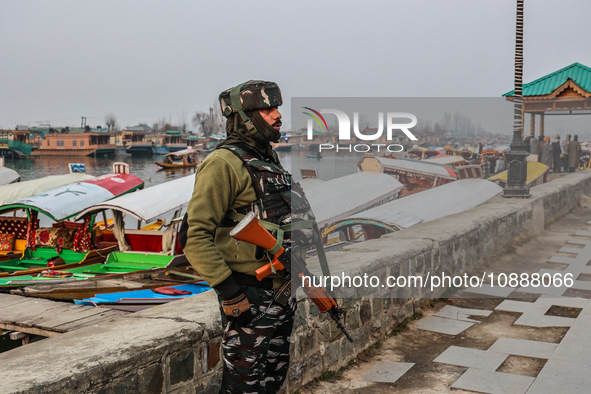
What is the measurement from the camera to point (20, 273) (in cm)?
1096

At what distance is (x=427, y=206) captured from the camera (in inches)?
451

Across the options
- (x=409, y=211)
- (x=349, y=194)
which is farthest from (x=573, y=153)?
(x=409, y=211)

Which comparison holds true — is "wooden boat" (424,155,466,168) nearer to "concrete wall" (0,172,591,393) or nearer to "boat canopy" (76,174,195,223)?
"boat canopy" (76,174,195,223)

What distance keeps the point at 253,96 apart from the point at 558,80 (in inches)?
900

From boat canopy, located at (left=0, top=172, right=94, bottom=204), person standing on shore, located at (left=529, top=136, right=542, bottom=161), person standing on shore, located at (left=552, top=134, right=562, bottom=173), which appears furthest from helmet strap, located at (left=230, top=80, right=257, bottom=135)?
person standing on shore, located at (left=552, top=134, right=562, bottom=173)

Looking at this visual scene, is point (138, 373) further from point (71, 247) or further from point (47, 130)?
point (47, 130)

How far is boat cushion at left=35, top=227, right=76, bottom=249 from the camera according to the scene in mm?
12617

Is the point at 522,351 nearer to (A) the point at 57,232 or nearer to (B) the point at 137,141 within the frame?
(A) the point at 57,232

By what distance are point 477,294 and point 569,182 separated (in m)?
9.61

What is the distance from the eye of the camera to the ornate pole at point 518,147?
39.1 feet

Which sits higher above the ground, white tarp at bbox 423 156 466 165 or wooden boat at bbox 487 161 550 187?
white tarp at bbox 423 156 466 165

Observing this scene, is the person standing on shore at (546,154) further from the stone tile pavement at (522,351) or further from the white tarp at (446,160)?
the stone tile pavement at (522,351)

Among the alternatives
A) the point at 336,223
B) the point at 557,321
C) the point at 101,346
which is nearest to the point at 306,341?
the point at 101,346

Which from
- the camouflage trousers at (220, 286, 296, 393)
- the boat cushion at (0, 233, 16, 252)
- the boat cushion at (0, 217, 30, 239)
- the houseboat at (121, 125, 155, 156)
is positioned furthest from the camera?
the houseboat at (121, 125, 155, 156)
